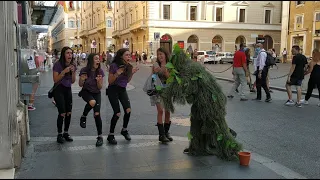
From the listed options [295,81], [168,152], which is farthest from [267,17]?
[168,152]

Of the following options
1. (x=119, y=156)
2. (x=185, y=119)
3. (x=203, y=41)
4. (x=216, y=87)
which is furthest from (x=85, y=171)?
(x=203, y=41)

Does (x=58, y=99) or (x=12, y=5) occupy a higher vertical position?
(x=12, y=5)

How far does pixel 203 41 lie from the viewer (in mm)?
48469

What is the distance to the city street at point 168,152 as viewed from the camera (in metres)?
4.42

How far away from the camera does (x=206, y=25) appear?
4788cm

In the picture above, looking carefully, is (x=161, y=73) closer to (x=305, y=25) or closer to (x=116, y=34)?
(x=305, y=25)

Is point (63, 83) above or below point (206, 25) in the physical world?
below

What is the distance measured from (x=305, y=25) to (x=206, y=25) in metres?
13.8

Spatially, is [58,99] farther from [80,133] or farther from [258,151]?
[258,151]

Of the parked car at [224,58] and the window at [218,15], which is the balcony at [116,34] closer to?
the window at [218,15]

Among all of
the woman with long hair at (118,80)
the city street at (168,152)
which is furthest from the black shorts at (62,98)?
the woman with long hair at (118,80)

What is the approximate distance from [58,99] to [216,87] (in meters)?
2.70

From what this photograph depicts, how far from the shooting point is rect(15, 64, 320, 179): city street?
174 inches

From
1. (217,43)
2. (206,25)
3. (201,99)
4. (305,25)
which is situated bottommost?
(201,99)
